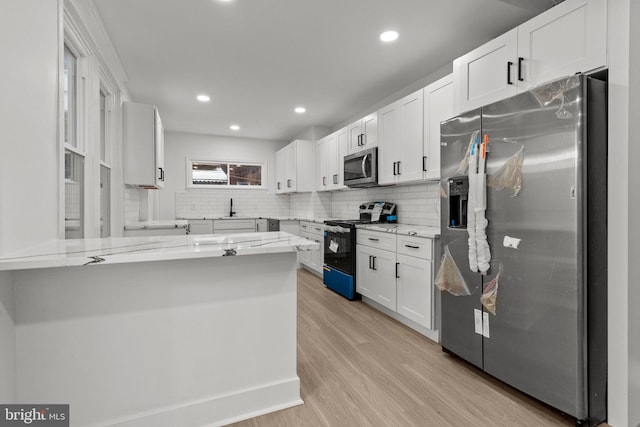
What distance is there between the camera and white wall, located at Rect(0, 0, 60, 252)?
1199 millimetres

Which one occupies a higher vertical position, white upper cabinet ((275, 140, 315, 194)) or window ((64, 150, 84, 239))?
white upper cabinet ((275, 140, 315, 194))

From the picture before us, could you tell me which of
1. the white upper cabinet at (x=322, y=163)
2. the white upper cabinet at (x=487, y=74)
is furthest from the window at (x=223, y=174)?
the white upper cabinet at (x=487, y=74)

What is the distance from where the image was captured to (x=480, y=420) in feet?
5.17

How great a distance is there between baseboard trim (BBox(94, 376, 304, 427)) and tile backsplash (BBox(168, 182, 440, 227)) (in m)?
2.27

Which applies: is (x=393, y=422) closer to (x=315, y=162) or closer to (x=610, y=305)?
(x=610, y=305)

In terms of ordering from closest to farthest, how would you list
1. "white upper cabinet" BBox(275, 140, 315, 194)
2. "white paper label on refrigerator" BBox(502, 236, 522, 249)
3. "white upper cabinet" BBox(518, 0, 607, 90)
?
"white upper cabinet" BBox(518, 0, 607, 90)
"white paper label on refrigerator" BBox(502, 236, 522, 249)
"white upper cabinet" BBox(275, 140, 315, 194)

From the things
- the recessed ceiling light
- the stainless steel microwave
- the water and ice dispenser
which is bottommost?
the water and ice dispenser

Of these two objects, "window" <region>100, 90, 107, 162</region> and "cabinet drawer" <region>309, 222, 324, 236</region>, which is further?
"cabinet drawer" <region>309, 222, 324, 236</region>

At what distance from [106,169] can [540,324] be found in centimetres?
371

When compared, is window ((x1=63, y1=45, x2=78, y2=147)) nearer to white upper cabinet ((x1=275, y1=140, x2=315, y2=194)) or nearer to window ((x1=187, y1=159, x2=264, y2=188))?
white upper cabinet ((x1=275, y1=140, x2=315, y2=194))

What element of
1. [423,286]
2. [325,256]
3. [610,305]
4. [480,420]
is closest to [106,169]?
[325,256]

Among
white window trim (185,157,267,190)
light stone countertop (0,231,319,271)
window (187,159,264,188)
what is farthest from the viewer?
window (187,159,264,188)

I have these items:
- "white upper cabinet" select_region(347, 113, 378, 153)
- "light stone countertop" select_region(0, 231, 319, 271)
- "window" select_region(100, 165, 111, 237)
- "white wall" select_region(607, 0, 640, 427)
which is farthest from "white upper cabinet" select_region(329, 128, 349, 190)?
"white wall" select_region(607, 0, 640, 427)

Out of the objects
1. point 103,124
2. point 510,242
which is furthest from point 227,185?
point 510,242
